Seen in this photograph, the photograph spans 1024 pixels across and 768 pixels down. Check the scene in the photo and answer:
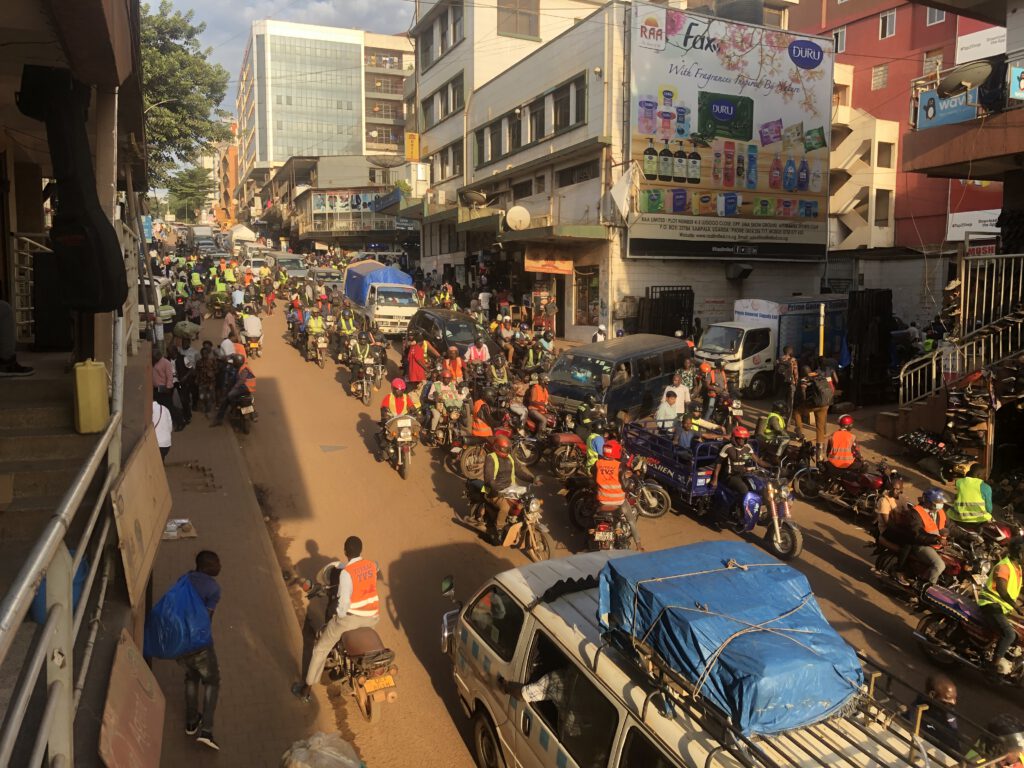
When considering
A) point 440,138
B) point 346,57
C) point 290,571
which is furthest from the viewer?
point 346,57

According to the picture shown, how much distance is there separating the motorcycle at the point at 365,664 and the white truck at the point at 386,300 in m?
17.6

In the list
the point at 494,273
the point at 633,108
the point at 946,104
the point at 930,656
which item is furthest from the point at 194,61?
the point at 930,656

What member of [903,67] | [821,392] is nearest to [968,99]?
[821,392]

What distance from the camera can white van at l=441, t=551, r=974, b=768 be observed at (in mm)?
3631

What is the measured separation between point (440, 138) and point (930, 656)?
36.1 metres

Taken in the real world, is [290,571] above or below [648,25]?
below

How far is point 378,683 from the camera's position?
19.9ft

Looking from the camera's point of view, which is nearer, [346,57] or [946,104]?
[946,104]

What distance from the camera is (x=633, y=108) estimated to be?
23969 millimetres

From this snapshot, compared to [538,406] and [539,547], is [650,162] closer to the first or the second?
[538,406]

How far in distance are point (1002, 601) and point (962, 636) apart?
1.65 feet

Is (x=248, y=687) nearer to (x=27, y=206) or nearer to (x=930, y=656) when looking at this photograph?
(x=930, y=656)

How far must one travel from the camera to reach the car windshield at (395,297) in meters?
24.8

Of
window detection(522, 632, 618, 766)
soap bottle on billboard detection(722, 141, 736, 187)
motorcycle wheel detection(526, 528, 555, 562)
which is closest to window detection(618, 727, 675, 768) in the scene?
window detection(522, 632, 618, 766)
